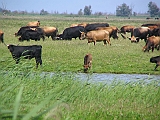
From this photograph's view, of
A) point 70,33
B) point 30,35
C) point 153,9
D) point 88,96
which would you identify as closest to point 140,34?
point 70,33

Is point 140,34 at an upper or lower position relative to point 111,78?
lower

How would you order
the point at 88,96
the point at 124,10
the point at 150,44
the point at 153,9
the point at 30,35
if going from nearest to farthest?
1. the point at 88,96
2. the point at 150,44
3. the point at 30,35
4. the point at 153,9
5. the point at 124,10

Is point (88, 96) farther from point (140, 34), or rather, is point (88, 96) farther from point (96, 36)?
point (140, 34)

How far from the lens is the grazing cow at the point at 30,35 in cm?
2803

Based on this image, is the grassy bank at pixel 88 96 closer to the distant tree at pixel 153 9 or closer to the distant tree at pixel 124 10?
the distant tree at pixel 153 9

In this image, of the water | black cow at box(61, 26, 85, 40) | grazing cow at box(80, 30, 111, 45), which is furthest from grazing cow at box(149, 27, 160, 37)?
the water

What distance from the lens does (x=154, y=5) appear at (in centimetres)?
14612

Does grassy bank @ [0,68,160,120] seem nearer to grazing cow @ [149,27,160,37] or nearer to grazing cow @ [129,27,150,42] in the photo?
grazing cow @ [149,27,160,37]

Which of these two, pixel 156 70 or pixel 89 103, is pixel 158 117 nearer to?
pixel 89 103

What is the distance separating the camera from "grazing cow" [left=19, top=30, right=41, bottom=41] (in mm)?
28034

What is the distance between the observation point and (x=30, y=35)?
2836 cm

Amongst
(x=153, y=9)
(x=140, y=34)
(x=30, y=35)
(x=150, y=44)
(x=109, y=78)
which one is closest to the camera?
(x=109, y=78)

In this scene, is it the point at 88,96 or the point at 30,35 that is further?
the point at 30,35

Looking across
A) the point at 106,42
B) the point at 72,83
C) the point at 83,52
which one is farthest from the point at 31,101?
the point at 106,42
